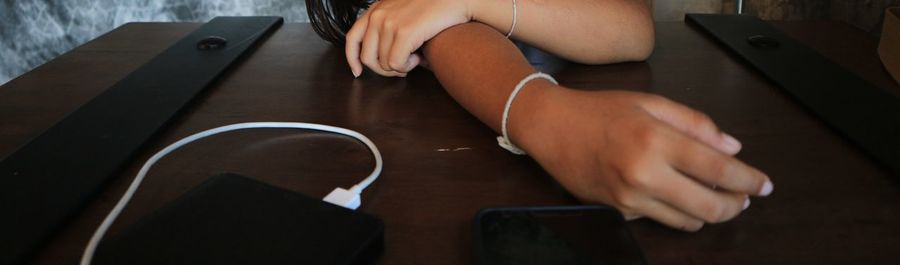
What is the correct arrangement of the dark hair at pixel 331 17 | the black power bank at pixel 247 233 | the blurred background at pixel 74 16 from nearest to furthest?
the black power bank at pixel 247 233, the dark hair at pixel 331 17, the blurred background at pixel 74 16

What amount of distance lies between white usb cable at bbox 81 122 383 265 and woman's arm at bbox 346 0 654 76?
14 centimetres

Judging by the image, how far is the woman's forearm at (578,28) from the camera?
2.28 feet

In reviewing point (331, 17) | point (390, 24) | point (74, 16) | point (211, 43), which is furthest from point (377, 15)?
point (74, 16)

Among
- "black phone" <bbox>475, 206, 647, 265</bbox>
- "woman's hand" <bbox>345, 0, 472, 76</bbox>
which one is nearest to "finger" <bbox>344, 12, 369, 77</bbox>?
"woman's hand" <bbox>345, 0, 472, 76</bbox>

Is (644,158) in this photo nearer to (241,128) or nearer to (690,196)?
(690,196)

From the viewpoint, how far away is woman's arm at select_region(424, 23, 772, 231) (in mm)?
393

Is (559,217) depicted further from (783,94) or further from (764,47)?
(764,47)

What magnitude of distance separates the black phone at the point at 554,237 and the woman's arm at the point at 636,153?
3 centimetres

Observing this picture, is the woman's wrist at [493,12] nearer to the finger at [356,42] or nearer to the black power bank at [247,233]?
the finger at [356,42]

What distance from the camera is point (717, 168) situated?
0.39 meters

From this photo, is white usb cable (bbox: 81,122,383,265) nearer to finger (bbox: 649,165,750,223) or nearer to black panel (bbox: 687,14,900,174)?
finger (bbox: 649,165,750,223)

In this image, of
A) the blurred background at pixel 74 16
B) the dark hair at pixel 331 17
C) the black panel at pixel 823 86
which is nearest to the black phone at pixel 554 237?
the black panel at pixel 823 86

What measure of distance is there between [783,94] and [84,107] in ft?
2.03

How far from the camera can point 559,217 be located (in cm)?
40
